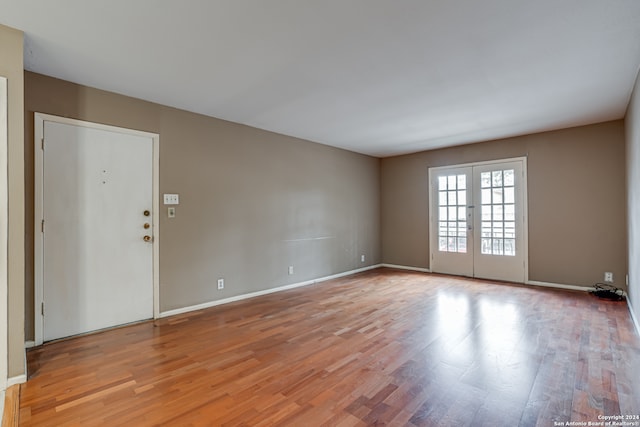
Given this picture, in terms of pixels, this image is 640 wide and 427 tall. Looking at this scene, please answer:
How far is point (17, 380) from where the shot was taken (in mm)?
2184

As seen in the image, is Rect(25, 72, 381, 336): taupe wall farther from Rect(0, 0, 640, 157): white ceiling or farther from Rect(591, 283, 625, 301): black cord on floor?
Rect(591, 283, 625, 301): black cord on floor

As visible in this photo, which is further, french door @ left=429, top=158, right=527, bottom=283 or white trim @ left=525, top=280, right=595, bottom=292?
french door @ left=429, top=158, right=527, bottom=283

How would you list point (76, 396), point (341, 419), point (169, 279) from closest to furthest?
point (341, 419)
point (76, 396)
point (169, 279)

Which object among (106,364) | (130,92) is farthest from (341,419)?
(130,92)

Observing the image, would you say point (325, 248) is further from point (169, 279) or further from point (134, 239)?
point (134, 239)

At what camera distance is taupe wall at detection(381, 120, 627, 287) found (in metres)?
4.37

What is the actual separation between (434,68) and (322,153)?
9.99ft

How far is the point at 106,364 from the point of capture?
8.12 ft

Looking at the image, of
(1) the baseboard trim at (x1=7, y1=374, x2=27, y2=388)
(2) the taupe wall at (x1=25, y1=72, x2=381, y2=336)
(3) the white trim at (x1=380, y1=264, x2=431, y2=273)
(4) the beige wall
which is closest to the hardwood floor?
(1) the baseboard trim at (x1=7, y1=374, x2=27, y2=388)

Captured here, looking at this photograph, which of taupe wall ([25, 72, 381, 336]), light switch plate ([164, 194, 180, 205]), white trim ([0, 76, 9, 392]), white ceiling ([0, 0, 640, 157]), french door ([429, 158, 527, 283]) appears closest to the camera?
white ceiling ([0, 0, 640, 157])

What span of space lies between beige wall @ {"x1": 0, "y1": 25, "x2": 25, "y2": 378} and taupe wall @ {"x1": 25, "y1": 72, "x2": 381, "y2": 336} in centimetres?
72

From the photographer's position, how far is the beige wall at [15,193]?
2.19 meters

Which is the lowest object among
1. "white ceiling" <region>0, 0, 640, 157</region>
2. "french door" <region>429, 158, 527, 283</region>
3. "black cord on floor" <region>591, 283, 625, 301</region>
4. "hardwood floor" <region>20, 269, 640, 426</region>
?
"hardwood floor" <region>20, 269, 640, 426</region>

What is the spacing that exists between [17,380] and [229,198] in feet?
8.64
